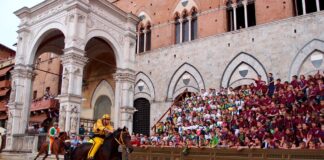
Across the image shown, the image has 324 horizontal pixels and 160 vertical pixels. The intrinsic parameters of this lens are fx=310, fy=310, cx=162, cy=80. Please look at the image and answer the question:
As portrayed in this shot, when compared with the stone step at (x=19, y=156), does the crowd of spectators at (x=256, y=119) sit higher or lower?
higher

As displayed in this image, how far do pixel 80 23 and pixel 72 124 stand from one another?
533 centimetres

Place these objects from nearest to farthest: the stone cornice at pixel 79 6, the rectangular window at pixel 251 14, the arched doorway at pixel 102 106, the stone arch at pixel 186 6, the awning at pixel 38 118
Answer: the stone cornice at pixel 79 6 < the rectangular window at pixel 251 14 < the stone arch at pixel 186 6 < the arched doorway at pixel 102 106 < the awning at pixel 38 118

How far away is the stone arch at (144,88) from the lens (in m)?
23.5

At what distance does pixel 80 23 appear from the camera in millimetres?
16438

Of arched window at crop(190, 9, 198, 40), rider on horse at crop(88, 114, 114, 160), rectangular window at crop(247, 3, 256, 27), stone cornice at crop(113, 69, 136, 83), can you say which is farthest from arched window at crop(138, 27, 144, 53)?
rider on horse at crop(88, 114, 114, 160)

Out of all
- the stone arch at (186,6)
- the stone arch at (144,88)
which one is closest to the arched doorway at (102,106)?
the stone arch at (144,88)

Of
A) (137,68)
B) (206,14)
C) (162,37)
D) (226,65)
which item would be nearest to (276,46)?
(226,65)

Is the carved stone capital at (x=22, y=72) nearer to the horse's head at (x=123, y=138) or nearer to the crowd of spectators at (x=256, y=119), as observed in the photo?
the crowd of spectators at (x=256, y=119)

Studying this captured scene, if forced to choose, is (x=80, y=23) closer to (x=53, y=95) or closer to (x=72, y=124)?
(x=72, y=124)

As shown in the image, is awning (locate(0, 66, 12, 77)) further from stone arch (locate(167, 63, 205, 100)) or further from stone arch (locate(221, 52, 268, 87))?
stone arch (locate(221, 52, 268, 87))

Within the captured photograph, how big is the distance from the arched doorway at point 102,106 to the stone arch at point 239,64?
10.2 m

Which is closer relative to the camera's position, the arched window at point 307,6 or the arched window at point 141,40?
the arched window at point 307,6

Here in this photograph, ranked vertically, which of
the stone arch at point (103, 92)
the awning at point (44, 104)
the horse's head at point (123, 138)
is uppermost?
the stone arch at point (103, 92)

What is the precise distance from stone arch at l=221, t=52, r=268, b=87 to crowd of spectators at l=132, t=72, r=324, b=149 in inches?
118
